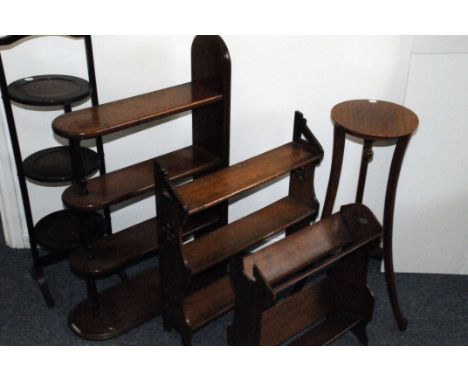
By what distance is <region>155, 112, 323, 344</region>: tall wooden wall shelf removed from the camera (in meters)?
2.68

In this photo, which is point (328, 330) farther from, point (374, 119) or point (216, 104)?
point (216, 104)

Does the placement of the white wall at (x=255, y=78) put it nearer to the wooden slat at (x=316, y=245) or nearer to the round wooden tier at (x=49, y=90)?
the round wooden tier at (x=49, y=90)

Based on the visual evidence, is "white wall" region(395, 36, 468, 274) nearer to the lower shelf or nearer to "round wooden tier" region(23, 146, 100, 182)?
the lower shelf

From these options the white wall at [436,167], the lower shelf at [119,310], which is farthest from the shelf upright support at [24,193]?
the white wall at [436,167]

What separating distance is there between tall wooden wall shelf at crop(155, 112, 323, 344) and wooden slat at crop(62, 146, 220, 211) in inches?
4.4

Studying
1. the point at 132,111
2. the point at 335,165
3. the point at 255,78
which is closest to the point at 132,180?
the point at 132,111

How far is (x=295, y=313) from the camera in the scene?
10.00ft

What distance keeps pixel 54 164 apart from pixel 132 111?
60 centimetres

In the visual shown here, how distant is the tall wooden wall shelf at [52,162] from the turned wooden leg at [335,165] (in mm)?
1205

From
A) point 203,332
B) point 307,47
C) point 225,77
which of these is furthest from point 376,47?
point 203,332

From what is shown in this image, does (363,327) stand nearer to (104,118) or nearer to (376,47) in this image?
(376,47)

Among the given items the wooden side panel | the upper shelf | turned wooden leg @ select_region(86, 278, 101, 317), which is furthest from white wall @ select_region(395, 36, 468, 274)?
turned wooden leg @ select_region(86, 278, 101, 317)

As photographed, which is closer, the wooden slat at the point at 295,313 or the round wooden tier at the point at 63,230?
the wooden slat at the point at 295,313

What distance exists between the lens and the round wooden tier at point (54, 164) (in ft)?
9.84
